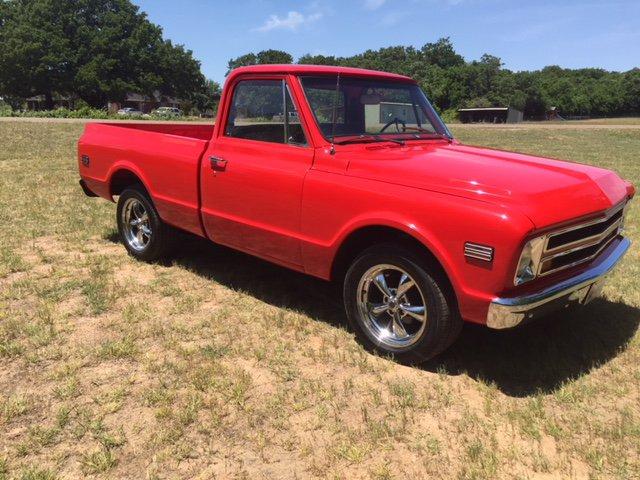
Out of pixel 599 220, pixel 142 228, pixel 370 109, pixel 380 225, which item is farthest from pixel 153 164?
pixel 599 220

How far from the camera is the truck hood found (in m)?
2.83

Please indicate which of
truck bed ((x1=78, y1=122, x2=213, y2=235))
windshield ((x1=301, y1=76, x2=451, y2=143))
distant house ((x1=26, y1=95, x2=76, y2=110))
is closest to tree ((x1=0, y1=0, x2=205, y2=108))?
distant house ((x1=26, y1=95, x2=76, y2=110))

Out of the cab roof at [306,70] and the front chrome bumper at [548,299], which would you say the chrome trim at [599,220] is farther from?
the cab roof at [306,70]

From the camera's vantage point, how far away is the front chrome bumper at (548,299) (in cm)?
277

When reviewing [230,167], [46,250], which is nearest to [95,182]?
[46,250]

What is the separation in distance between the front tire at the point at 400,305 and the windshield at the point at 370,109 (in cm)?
95

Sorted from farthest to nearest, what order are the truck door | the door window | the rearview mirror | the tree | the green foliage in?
1. the green foliage
2. the tree
3. the rearview mirror
4. the door window
5. the truck door

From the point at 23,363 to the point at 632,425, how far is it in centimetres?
354

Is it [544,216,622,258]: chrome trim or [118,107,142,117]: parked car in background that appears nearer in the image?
[544,216,622,258]: chrome trim

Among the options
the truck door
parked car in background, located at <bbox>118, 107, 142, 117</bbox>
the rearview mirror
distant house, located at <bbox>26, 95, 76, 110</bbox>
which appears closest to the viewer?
the truck door

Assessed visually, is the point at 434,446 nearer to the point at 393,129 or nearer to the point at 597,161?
the point at 393,129

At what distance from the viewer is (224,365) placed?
Answer: 3395 millimetres

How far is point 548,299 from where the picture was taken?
2.89m

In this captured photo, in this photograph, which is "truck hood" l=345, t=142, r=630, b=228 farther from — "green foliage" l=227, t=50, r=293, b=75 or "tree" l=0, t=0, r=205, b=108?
"green foliage" l=227, t=50, r=293, b=75
